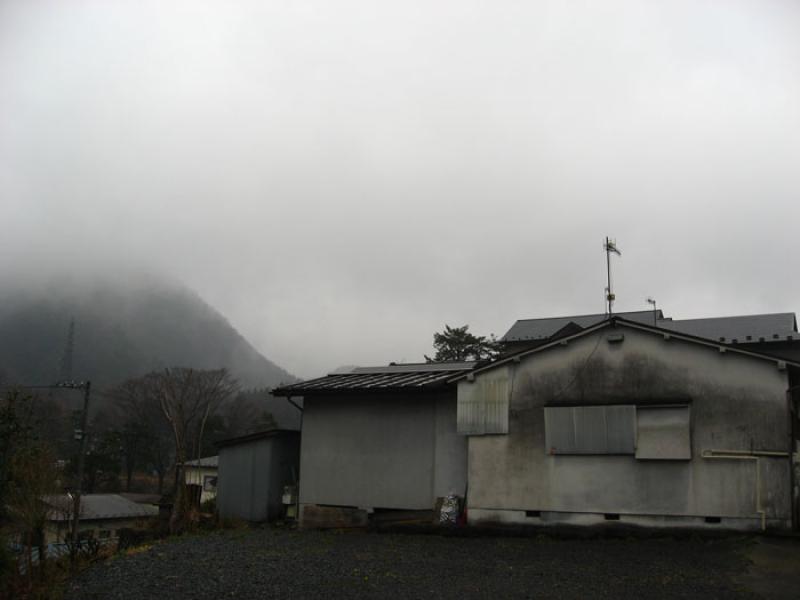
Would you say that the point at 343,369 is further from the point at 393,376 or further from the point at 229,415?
the point at 229,415

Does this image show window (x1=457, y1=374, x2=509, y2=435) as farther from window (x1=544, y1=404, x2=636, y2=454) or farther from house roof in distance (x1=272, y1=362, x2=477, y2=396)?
window (x1=544, y1=404, x2=636, y2=454)

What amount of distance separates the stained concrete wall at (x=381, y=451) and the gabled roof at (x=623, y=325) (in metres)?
1.72

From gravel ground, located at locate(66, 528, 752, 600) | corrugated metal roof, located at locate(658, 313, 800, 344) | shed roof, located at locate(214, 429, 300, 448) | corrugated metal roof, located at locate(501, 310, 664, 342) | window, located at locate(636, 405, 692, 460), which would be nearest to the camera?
gravel ground, located at locate(66, 528, 752, 600)

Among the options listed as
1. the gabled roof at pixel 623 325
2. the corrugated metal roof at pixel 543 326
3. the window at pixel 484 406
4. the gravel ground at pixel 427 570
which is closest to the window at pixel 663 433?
the gabled roof at pixel 623 325

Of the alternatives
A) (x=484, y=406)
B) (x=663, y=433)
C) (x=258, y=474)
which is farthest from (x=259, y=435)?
(x=663, y=433)

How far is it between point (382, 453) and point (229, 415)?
48.7 m

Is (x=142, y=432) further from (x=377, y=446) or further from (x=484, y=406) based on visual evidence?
(x=484, y=406)

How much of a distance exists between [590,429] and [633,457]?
0.99m

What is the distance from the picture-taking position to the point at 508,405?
15023 mm

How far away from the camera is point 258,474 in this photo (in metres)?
19.2

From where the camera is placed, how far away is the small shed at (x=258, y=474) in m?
19.0

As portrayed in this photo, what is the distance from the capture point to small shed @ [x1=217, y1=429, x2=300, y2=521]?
18984 millimetres

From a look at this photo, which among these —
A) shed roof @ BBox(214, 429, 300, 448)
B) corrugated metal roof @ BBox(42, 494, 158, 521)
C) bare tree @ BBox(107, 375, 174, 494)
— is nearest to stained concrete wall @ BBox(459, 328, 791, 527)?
shed roof @ BBox(214, 429, 300, 448)

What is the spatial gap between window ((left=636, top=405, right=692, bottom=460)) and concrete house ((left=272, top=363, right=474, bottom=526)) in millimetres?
4181
